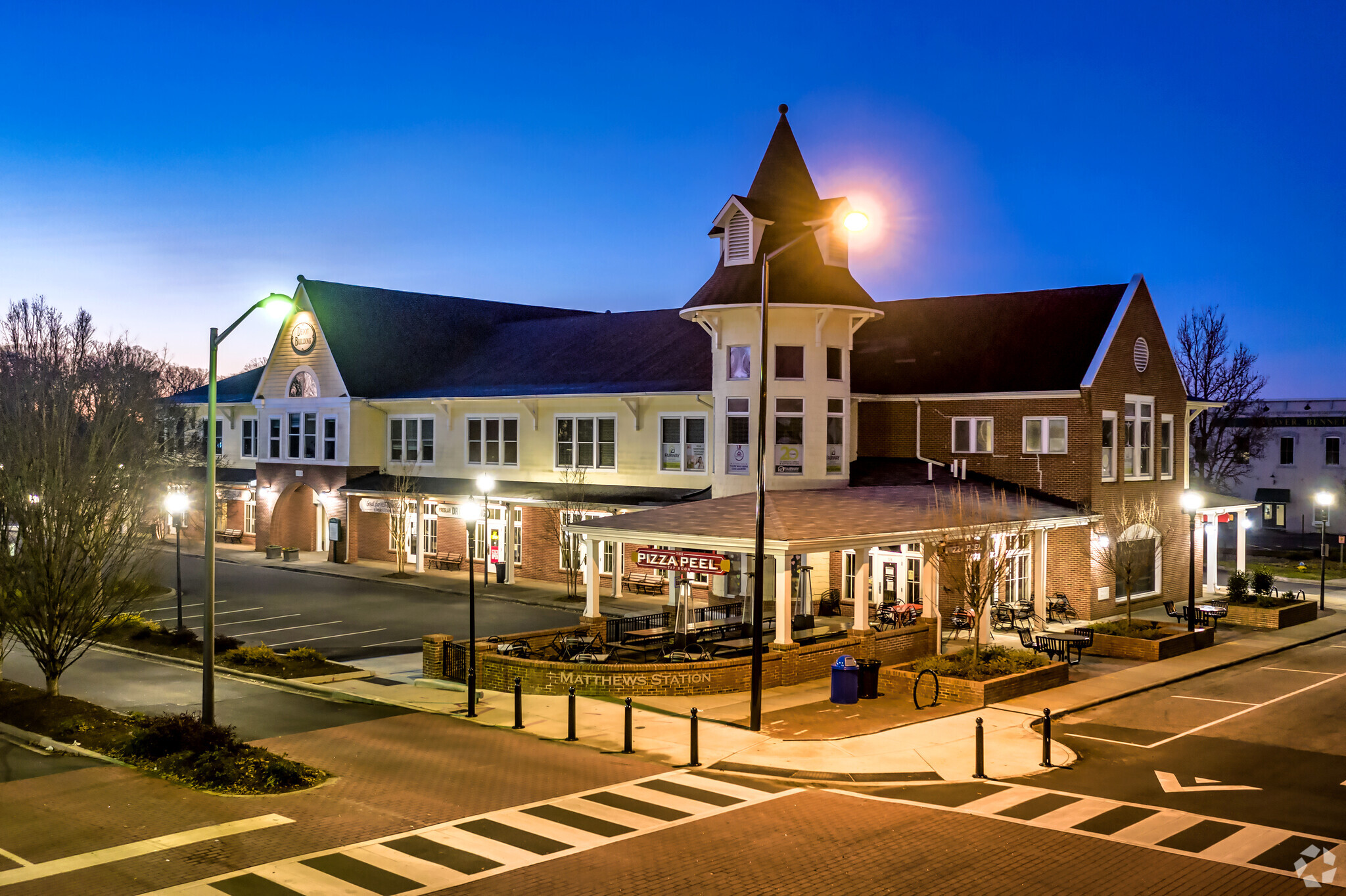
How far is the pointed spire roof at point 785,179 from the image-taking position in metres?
33.0

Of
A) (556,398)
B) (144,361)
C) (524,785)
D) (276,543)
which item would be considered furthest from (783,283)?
(144,361)

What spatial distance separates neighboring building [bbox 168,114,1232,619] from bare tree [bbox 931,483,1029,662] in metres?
1.22

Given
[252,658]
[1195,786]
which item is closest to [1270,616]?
[1195,786]

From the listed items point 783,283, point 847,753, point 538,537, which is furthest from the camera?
point 538,537

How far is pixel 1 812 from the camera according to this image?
1402 centimetres

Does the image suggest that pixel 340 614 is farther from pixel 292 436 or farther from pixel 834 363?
pixel 292 436

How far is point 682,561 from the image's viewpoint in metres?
24.6

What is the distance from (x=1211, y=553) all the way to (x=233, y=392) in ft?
154

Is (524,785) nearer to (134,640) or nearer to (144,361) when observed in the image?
(134,640)

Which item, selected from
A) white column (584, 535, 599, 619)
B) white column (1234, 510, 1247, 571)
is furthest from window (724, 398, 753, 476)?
white column (1234, 510, 1247, 571)

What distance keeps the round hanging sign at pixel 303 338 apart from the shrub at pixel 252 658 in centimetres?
2620

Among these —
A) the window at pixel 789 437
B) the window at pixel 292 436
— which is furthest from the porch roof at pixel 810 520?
the window at pixel 292 436

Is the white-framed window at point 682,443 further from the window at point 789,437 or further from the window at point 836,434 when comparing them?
the window at point 836,434

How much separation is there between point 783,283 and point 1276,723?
668 inches
